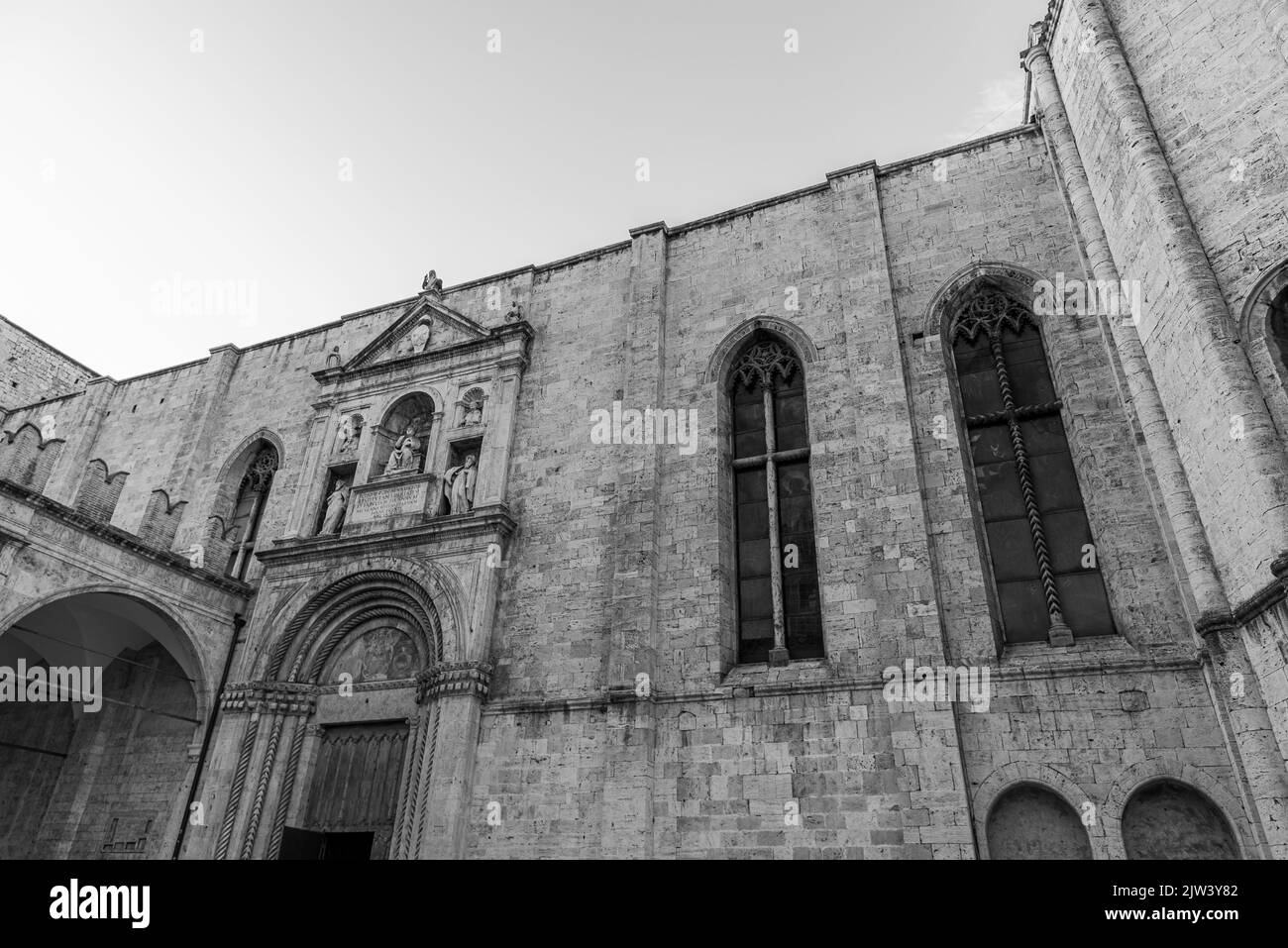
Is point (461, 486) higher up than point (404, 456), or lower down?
lower down

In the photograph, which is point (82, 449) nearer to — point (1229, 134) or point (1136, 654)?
point (1136, 654)

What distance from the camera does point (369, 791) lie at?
10.9 m

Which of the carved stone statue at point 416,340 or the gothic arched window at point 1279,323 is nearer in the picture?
the gothic arched window at point 1279,323

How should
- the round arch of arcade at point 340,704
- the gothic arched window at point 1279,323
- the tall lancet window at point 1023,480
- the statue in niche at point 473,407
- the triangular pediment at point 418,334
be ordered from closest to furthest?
the gothic arched window at point 1279,323 < the tall lancet window at point 1023,480 < the round arch of arcade at point 340,704 < the statue in niche at point 473,407 < the triangular pediment at point 418,334

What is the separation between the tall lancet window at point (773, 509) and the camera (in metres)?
10.2

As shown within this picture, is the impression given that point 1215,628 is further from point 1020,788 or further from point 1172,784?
point 1020,788

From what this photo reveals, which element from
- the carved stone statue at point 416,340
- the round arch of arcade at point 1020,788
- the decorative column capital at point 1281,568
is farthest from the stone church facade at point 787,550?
the decorative column capital at point 1281,568

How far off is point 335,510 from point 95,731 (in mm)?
5443

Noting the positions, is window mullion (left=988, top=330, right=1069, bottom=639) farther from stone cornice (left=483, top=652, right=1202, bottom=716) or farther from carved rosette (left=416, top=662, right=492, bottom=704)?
carved rosette (left=416, top=662, right=492, bottom=704)

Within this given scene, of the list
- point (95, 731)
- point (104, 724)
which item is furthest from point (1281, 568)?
point (95, 731)

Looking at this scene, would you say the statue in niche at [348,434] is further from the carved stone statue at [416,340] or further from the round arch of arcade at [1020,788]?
the round arch of arcade at [1020,788]

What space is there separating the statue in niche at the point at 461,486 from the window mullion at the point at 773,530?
4828 millimetres

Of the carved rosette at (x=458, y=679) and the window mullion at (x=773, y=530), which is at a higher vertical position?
the window mullion at (x=773, y=530)

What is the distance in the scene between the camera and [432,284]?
1550cm
